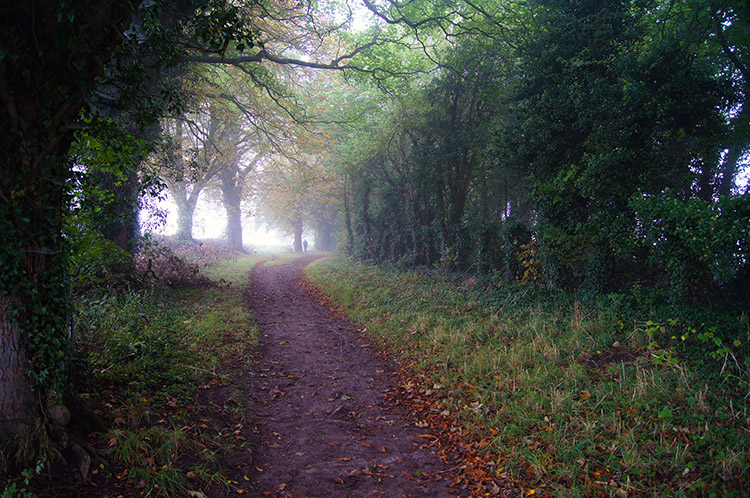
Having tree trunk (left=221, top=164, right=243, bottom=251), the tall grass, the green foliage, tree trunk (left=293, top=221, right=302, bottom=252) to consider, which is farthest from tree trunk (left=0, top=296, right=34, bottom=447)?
tree trunk (left=293, top=221, right=302, bottom=252)

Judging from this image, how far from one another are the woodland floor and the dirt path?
0.01 metres

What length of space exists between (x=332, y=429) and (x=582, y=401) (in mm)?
3236

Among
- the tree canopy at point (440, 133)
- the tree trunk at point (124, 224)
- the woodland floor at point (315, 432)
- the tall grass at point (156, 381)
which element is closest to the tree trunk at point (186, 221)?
the tree canopy at point (440, 133)

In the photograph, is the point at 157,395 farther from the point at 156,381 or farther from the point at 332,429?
the point at 332,429

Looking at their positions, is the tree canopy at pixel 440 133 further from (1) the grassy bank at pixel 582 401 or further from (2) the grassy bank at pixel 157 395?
(1) the grassy bank at pixel 582 401

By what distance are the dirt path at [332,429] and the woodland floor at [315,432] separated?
0.04 feet

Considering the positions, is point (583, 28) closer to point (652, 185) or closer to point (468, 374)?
point (652, 185)

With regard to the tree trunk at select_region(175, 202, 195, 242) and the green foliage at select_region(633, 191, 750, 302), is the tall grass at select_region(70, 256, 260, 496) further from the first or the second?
the tree trunk at select_region(175, 202, 195, 242)

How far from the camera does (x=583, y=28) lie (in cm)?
822

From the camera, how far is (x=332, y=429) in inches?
197

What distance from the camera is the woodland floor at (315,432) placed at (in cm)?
Result: 385

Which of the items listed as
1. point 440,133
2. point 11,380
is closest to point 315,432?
point 11,380

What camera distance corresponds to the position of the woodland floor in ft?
12.6

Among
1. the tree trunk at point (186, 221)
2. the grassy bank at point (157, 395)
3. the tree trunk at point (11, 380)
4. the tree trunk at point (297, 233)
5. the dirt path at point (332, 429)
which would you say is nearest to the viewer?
the tree trunk at point (11, 380)
